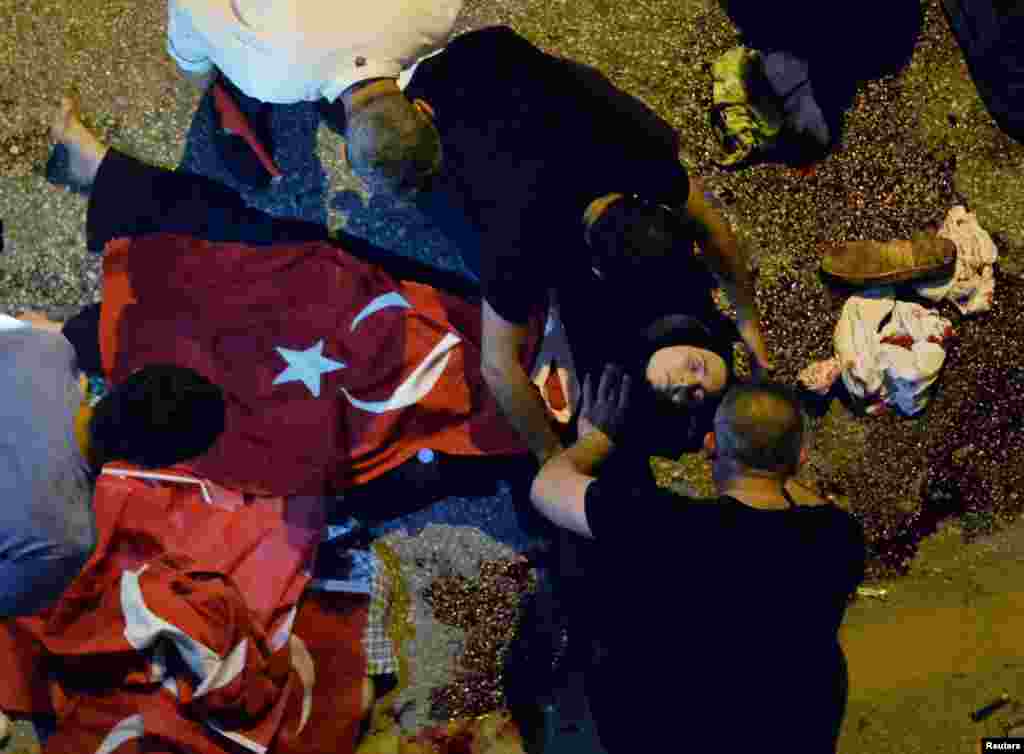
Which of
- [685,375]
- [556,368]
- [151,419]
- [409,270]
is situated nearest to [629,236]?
[685,375]

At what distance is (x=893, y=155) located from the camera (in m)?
3.38

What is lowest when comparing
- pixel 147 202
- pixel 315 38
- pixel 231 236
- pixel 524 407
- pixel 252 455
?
pixel 252 455

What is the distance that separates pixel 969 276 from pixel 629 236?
1.71 meters

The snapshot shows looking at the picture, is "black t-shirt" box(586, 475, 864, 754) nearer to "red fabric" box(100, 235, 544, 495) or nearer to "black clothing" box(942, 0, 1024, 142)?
"red fabric" box(100, 235, 544, 495)

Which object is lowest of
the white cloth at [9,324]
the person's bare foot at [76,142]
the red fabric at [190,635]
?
the red fabric at [190,635]

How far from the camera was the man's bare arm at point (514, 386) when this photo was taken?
9.33ft

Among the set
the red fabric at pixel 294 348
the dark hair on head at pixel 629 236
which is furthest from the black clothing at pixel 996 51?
the red fabric at pixel 294 348

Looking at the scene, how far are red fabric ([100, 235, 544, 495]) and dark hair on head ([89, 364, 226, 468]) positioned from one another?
52 cm

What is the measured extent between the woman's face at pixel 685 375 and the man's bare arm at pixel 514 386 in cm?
43

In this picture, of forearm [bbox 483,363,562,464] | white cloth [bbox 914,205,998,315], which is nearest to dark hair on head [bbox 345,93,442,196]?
forearm [bbox 483,363,562,464]

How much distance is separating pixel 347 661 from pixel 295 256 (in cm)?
159

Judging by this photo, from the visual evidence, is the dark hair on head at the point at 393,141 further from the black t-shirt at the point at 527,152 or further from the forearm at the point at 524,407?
the forearm at the point at 524,407

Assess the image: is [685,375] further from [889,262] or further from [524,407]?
[889,262]

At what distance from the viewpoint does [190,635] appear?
2.88 meters
